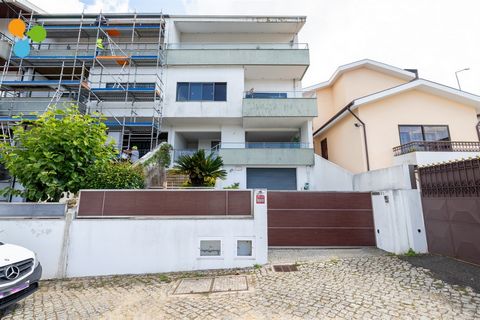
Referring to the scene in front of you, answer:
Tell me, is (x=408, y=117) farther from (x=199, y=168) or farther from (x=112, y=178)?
(x=112, y=178)

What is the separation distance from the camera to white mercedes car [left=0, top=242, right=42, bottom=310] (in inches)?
160

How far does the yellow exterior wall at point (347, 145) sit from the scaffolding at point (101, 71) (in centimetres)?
1211

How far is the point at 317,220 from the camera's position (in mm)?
8578

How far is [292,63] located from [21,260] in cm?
1590

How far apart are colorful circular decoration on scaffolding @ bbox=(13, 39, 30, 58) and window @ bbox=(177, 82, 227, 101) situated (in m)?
9.51

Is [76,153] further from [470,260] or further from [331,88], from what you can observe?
[331,88]

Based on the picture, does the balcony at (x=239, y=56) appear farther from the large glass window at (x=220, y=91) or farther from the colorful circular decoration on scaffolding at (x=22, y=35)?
the colorful circular decoration on scaffolding at (x=22, y=35)

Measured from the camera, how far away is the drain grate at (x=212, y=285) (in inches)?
204

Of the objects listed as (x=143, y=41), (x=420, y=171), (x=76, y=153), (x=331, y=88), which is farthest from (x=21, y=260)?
(x=331, y=88)

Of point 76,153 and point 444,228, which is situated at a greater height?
point 76,153

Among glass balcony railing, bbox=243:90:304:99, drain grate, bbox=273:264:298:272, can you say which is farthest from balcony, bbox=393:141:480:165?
drain grate, bbox=273:264:298:272

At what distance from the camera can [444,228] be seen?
6750 millimetres

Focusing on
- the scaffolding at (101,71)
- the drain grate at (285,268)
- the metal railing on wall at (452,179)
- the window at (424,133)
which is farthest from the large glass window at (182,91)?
the window at (424,133)

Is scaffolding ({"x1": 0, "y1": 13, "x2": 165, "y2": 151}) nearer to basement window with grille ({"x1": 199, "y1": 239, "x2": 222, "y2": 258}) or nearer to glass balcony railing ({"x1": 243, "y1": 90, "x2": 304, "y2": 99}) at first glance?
glass balcony railing ({"x1": 243, "y1": 90, "x2": 304, "y2": 99})
